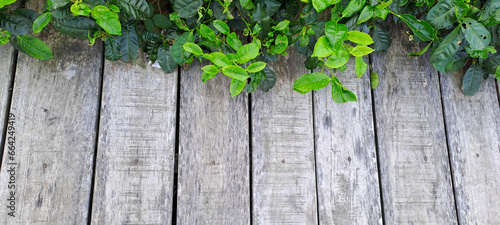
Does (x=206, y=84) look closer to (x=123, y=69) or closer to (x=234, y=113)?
(x=234, y=113)

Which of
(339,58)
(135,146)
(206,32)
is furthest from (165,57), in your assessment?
(339,58)

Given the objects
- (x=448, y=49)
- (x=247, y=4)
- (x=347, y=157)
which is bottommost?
(x=347, y=157)

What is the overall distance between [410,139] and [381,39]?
370 millimetres

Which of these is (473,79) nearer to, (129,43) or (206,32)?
(206,32)

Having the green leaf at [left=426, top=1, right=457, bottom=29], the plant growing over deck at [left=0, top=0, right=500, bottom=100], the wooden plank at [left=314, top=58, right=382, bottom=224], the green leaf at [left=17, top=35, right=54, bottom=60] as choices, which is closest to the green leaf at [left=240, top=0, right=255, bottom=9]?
the plant growing over deck at [left=0, top=0, right=500, bottom=100]

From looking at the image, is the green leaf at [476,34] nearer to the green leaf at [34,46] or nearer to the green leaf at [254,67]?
the green leaf at [254,67]

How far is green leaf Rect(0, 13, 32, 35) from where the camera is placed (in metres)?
1.16

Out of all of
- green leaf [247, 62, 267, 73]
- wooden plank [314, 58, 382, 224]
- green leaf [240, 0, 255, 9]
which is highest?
green leaf [240, 0, 255, 9]

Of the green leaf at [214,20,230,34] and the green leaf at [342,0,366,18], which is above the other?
the green leaf at [342,0,366,18]

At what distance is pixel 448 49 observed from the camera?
1.20 m

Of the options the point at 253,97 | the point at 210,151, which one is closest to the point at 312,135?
the point at 253,97

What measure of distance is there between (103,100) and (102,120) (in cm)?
7

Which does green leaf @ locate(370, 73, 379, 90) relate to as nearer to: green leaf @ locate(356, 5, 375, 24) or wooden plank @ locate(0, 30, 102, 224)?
green leaf @ locate(356, 5, 375, 24)

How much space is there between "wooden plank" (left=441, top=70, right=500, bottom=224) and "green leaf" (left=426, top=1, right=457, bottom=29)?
347 mm
